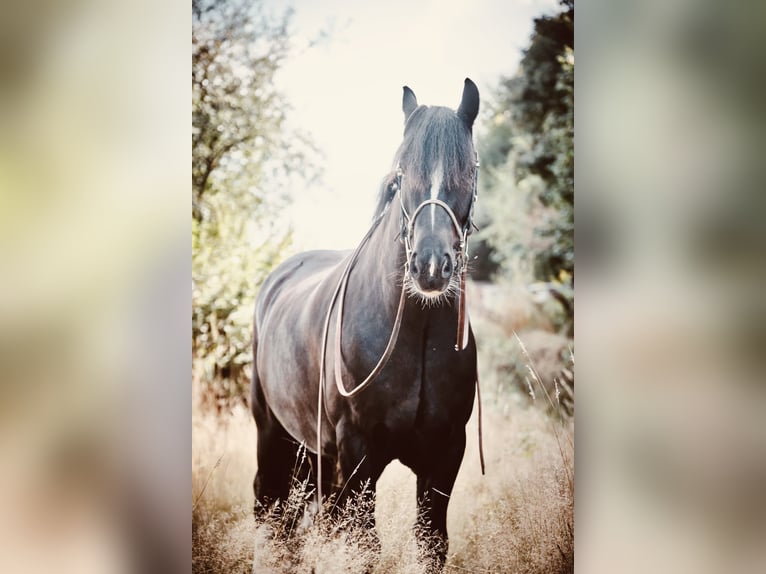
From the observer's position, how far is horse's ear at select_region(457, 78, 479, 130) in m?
1.92

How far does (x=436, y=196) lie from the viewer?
182 cm

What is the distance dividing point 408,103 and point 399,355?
2.66 ft

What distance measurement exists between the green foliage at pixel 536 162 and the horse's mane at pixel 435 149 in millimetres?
118

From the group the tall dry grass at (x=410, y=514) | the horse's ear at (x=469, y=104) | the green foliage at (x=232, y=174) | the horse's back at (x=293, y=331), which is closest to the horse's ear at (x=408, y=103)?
the horse's ear at (x=469, y=104)

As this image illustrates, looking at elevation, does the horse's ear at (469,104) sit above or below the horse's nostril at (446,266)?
above

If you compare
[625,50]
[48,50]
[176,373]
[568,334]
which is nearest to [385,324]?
[568,334]

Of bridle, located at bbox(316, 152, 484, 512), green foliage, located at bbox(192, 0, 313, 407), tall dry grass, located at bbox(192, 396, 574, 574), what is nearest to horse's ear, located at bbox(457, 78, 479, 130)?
bridle, located at bbox(316, 152, 484, 512)

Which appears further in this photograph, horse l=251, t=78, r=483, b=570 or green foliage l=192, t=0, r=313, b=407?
green foliage l=192, t=0, r=313, b=407

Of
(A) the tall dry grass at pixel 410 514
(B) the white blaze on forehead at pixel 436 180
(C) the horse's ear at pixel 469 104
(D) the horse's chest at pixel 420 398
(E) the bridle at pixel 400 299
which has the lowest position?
(A) the tall dry grass at pixel 410 514

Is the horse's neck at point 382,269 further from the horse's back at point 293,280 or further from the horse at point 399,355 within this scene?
the horse's back at point 293,280

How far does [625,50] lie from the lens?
2.04 meters

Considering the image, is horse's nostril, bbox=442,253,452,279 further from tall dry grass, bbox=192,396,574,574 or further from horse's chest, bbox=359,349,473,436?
tall dry grass, bbox=192,396,574,574

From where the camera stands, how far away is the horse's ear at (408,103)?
195 cm

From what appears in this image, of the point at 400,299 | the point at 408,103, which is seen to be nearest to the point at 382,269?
the point at 400,299
